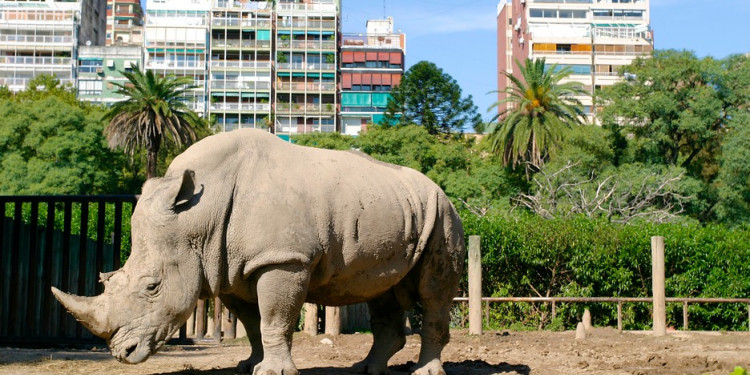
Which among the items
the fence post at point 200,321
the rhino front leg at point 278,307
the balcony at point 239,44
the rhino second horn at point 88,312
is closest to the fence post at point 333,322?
the fence post at point 200,321

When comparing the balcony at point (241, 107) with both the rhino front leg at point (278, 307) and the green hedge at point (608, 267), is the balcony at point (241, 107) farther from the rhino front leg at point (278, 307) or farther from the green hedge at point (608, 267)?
the rhino front leg at point (278, 307)

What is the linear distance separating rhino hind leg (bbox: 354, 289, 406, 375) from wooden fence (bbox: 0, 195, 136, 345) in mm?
4083

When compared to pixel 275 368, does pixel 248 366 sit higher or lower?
lower

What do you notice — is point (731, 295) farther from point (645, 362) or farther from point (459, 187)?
point (459, 187)

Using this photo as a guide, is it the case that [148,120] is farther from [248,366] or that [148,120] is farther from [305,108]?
[305,108]

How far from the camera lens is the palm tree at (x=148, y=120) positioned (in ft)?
162

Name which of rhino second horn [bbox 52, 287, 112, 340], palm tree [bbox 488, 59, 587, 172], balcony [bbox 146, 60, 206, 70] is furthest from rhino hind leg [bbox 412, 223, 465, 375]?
balcony [bbox 146, 60, 206, 70]

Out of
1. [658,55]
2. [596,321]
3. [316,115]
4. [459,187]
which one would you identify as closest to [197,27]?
[316,115]

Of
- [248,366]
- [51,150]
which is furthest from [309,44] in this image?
[248,366]

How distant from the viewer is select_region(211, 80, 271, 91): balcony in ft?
327

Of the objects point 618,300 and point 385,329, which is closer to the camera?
point 385,329

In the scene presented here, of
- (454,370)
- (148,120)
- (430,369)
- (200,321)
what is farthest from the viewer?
(148,120)

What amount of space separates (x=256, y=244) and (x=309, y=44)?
3750 inches

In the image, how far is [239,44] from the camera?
10081 centimetres
